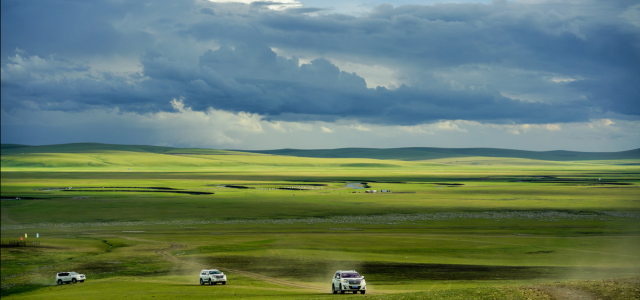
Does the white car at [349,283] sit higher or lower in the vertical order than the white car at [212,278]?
Result: higher

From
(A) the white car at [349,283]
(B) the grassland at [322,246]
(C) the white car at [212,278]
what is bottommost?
(B) the grassland at [322,246]

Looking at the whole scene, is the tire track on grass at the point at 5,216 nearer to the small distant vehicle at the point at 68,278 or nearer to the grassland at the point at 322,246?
the grassland at the point at 322,246

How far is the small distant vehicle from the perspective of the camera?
→ 39469mm

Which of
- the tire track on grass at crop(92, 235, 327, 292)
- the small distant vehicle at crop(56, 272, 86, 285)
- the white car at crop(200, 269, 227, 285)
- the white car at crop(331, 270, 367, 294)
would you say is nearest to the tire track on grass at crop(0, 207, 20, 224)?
the tire track on grass at crop(92, 235, 327, 292)

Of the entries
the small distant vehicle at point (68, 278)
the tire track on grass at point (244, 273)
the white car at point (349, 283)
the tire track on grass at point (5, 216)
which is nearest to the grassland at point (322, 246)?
the tire track on grass at point (244, 273)

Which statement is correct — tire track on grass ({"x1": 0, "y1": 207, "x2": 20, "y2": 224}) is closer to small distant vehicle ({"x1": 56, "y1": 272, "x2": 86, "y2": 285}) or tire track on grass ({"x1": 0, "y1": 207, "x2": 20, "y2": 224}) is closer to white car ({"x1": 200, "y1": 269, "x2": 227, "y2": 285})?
small distant vehicle ({"x1": 56, "y1": 272, "x2": 86, "y2": 285})

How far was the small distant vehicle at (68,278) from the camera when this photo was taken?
129 ft

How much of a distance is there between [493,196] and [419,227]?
51.4 metres

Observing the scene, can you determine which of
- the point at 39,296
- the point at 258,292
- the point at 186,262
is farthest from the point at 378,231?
the point at 39,296

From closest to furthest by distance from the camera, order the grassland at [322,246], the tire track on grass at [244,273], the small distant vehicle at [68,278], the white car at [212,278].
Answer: the grassland at [322,246] < the tire track on grass at [244,273] < the white car at [212,278] < the small distant vehicle at [68,278]

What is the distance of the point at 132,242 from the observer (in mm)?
59094

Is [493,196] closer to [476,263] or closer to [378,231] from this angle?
[378,231]

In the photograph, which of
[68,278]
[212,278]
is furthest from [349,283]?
[68,278]

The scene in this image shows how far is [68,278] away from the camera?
130ft
